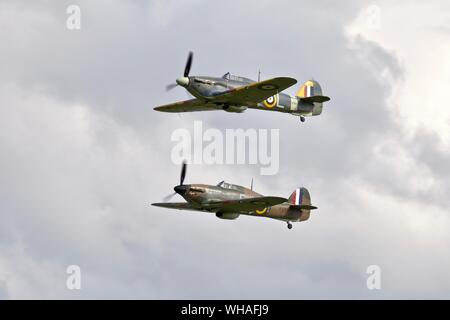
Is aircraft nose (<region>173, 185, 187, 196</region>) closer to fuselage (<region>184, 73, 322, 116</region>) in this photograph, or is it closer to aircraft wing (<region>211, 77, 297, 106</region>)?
fuselage (<region>184, 73, 322, 116</region>)

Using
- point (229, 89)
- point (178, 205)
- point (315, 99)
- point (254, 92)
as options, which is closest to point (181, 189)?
point (178, 205)

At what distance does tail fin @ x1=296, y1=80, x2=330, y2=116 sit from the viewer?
7181 centimetres

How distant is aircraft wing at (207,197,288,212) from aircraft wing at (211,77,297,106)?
560cm

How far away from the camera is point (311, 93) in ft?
252

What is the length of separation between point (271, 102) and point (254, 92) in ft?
13.2

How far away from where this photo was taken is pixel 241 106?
6750cm

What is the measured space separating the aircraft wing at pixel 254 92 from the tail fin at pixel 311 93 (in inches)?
203

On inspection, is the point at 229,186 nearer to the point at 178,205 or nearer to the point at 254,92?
the point at 178,205

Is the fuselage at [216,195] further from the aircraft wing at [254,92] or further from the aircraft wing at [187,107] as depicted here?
the aircraft wing at [187,107]
